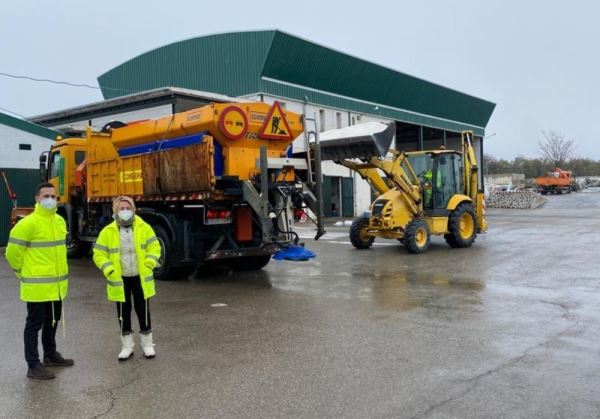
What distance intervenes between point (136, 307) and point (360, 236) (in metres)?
10.6

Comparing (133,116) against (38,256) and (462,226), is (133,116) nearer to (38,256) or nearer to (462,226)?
(462,226)

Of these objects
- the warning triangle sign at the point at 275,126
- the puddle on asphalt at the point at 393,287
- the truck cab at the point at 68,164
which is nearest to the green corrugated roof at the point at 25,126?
the truck cab at the point at 68,164

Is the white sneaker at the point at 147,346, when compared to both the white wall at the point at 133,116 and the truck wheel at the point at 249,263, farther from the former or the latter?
the white wall at the point at 133,116

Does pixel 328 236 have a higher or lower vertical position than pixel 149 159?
lower

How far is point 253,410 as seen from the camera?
4.38 metres

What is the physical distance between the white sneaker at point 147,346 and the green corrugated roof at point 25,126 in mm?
17525

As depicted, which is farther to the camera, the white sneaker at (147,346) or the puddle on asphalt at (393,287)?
the puddle on asphalt at (393,287)

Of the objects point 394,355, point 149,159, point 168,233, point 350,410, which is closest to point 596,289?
point 394,355

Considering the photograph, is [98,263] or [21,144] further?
[21,144]

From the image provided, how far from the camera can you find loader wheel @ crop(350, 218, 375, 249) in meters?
16.0

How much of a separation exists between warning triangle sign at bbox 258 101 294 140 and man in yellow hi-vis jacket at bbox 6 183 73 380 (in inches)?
207

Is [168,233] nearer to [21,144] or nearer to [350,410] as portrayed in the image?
[350,410]

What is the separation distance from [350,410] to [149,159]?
7.80 metres

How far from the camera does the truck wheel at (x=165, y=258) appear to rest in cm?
1065
